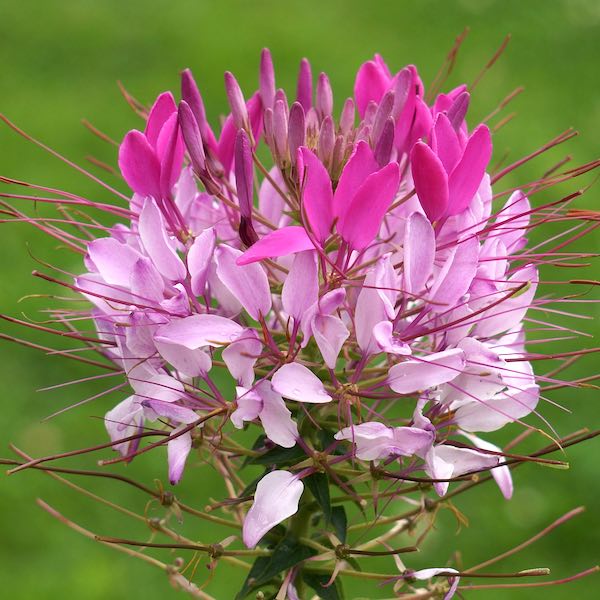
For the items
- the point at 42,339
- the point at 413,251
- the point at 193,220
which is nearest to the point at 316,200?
the point at 413,251

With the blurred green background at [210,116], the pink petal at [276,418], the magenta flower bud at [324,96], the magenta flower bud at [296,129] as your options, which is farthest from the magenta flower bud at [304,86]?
the blurred green background at [210,116]

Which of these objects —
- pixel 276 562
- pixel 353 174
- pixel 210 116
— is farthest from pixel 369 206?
pixel 210 116

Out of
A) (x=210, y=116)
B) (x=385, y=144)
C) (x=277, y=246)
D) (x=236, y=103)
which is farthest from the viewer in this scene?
(x=210, y=116)

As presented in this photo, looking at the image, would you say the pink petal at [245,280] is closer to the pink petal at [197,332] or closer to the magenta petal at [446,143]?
the pink petal at [197,332]

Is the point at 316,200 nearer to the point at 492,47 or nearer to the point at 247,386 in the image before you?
the point at 247,386

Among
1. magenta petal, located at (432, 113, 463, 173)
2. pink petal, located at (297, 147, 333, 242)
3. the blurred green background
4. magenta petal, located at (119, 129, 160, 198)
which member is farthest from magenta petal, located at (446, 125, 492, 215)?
the blurred green background

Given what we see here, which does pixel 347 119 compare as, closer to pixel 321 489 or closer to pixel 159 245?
pixel 159 245

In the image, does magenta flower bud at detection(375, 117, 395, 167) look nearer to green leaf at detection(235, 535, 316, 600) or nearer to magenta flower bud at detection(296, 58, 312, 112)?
magenta flower bud at detection(296, 58, 312, 112)
